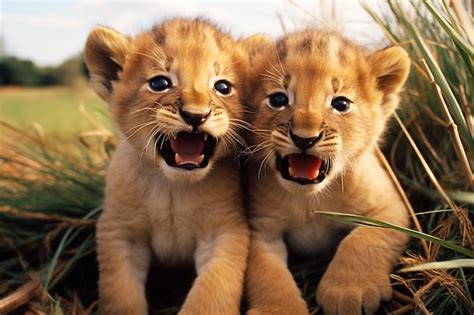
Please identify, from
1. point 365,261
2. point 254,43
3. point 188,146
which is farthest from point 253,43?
point 365,261

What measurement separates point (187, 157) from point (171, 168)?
0.08 metres

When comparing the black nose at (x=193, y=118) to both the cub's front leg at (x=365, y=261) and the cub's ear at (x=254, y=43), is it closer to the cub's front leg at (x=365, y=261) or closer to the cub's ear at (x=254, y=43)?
the cub's ear at (x=254, y=43)

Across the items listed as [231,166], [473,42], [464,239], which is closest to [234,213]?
[231,166]

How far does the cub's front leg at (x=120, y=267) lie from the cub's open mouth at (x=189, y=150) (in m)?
0.49

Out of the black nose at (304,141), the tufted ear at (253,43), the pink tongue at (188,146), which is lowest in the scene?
the pink tongue at (188,146)

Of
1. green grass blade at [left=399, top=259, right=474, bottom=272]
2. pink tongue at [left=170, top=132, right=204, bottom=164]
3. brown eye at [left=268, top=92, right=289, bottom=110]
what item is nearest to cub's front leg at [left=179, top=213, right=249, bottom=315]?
pink tongue at [left=170, top=132, right=204, bottom=164]

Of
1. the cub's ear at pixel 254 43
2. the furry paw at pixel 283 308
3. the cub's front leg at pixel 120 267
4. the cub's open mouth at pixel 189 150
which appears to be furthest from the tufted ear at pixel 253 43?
the furry paw at pixel 283 308

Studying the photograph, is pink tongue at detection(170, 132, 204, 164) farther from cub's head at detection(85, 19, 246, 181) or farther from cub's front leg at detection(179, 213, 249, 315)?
cub's front leg at detection(179, 213, 249, 315)

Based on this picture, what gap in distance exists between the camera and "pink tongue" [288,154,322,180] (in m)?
2.54

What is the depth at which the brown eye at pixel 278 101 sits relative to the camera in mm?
2641

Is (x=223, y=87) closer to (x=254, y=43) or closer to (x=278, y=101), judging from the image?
(x=278, y=101)

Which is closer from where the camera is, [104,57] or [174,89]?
[174,89]

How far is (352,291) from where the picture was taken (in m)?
2.49

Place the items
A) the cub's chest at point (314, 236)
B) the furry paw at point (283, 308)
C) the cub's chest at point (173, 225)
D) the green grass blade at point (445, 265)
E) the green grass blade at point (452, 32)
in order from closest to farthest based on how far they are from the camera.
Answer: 1. the green grass blade at point (445, 265)
2. the green grass blade at point (452, 32)
3. the furry paw at point (283, 308)
4. the cub's chest at point (173, 225)
5. the cub's chest at point (314, 236)
